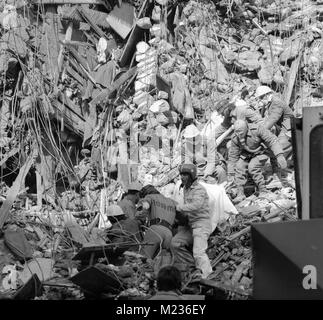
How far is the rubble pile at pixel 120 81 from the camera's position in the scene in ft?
63.3

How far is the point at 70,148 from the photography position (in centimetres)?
2108

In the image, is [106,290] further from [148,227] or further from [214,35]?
[214,35]

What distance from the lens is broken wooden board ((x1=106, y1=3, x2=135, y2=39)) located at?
21422mm

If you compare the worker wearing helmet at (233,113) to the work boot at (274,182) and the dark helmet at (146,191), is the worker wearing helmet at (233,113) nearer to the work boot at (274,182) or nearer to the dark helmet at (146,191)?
the work boot at (274,182)

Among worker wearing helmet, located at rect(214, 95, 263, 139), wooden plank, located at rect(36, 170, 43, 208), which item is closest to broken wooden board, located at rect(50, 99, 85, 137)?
wooden plank, located at rect(36, 170, 43, 208)

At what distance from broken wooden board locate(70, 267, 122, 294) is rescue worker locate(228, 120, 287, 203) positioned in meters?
4.03

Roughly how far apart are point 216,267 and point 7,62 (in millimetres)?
7867

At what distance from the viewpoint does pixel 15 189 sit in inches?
738

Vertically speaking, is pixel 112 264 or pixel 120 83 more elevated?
pixel 120 83

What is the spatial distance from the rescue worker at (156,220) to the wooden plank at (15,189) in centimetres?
271

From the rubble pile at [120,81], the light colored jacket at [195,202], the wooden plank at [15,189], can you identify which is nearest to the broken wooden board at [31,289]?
the light colored jacket at [195,202]

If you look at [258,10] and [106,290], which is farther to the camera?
[258,10]

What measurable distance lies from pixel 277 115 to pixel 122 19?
4976mm

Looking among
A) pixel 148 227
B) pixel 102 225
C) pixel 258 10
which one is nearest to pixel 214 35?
pixel 258 10
